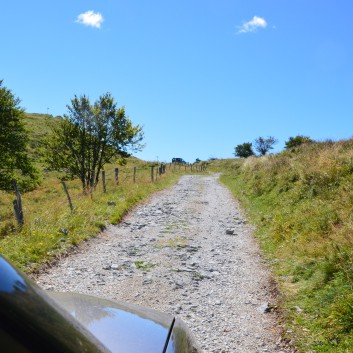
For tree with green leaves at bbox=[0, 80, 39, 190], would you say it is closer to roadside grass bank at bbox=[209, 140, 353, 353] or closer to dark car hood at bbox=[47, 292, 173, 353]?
roadside grass bank at bbox=[209, 140, 353, 353]

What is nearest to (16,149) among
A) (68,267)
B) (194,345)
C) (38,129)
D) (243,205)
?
(243,205)

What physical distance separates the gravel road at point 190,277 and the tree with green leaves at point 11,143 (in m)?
14.1

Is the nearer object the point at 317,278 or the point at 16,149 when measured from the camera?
the point at 317,278

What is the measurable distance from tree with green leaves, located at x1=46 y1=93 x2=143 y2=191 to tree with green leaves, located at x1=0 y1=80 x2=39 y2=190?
114 inches

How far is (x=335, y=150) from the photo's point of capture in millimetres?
16016

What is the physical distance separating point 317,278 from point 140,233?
5.88 meters

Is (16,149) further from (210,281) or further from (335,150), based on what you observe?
(210,281)

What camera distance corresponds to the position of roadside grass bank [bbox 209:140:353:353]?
5.18m

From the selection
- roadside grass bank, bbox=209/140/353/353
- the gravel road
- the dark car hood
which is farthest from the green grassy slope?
the dark car hood

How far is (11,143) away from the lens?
23.9 meters

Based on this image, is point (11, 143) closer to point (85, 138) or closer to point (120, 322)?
point (85, 138)

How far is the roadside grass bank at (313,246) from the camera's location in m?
5.18

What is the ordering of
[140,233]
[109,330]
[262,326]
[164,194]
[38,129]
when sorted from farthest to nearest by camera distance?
[38,129]
[164,194]
[140,233]
[262,326]
[109,330]

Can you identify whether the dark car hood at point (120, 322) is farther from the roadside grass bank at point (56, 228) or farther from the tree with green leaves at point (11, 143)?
the tree with green leaves at point (11, 143)
